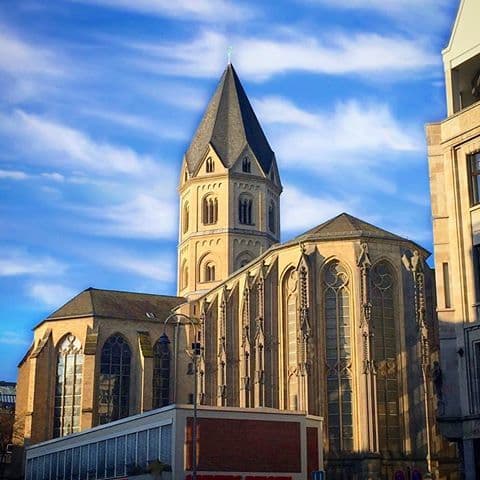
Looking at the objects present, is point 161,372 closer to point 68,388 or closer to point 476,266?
point 68,388

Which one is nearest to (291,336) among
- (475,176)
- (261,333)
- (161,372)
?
(261,333)

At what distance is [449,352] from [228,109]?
62.7 m

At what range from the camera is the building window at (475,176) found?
3281 cm

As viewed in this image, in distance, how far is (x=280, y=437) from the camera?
1860 inches

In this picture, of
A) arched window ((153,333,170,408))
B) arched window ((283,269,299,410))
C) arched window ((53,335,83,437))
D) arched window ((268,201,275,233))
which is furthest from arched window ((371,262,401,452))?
arched window ((53,335,83,437))

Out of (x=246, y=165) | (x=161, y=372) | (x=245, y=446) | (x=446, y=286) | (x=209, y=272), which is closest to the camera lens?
(x=446, y=286)

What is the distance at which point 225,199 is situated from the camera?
87875 millimetres

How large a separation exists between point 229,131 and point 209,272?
1510 centimetres

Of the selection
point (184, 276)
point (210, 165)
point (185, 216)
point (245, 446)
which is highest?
point (210, 165)

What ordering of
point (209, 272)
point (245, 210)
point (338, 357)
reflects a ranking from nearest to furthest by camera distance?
point (338, 357), point (209, 272), point (245, 210)

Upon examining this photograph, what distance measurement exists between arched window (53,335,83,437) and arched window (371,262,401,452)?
99.3ft

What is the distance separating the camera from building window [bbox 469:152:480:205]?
3281cm

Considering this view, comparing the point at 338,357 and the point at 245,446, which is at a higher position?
the point at 338,357

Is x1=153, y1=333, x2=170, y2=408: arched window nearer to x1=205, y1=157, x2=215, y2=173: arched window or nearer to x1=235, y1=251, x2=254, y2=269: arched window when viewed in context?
x1=235, y1=251, x2=254, y2=269: arched window
